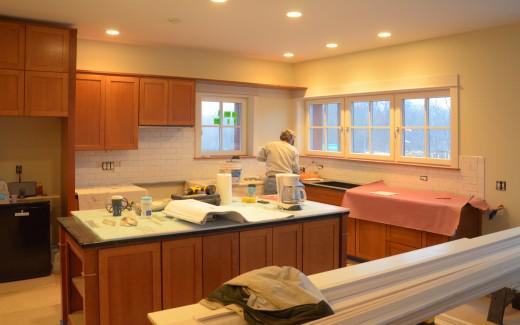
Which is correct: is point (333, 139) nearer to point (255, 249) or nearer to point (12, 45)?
point (255, 249)

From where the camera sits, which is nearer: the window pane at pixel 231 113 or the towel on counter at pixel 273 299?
the towel on counter at pixel 273 299

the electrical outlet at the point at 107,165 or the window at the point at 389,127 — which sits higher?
the window at the point at 389,127

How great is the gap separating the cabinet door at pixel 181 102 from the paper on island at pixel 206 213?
8.83 ft

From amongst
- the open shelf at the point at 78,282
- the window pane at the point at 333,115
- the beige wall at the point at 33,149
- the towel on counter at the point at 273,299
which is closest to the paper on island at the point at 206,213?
the open shelf at the point at 78,282

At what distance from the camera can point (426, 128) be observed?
5.75m

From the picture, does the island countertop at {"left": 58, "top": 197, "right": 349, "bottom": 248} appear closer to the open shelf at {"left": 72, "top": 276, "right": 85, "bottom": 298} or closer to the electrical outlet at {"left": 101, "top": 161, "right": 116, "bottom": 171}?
the open shelf at {"left": 72, "top": 276, "right": 85, "bottom": 298}

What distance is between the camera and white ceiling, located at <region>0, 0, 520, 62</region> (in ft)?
14.0

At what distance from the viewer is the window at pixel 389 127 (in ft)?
18.3

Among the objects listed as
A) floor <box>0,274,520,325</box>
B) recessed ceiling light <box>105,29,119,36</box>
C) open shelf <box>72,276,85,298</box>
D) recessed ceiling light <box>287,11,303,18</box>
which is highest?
recessed ceiling light <box>105,29,119,36</box>

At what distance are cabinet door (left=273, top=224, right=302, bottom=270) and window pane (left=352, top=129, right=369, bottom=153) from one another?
10.0 ft

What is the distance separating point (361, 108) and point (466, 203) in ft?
7.40

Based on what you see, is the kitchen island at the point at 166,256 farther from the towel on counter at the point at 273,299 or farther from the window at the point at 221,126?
the window at the point at 221,126

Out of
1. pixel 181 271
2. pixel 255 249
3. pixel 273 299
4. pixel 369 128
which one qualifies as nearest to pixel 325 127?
pixel 369 128

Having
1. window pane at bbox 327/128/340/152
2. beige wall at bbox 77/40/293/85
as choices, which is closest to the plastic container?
beige wall at bbox 77/40/293/85
